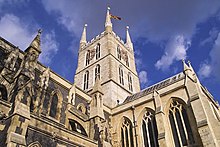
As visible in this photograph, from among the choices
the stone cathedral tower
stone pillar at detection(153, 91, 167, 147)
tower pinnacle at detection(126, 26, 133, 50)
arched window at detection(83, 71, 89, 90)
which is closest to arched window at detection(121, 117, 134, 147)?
stone pillar at detection(153, 91, 167, 147)

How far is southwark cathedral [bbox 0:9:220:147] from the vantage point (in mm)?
10570

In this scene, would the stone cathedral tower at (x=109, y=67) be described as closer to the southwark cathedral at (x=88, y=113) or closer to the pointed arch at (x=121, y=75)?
the pointed arch at (x=121, y=75)

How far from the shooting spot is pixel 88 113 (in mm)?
20578

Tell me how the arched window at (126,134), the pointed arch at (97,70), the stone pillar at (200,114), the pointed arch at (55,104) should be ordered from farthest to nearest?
1. the pointed arch at (97,70)
2. the arched window at (126,134)
3. the pointed arch at (55,104)
4. the stone pillar at (200,114)

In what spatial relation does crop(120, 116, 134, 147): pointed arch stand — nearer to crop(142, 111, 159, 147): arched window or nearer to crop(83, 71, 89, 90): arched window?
crop(142, 111, 159, 147): arched window

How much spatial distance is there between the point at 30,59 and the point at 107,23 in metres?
26.7

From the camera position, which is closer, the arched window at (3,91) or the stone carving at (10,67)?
the arched window at (3,91)

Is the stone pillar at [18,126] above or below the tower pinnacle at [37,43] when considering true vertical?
below

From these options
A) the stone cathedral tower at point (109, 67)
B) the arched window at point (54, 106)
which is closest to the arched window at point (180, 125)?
the stone cathedral tower at point (109, 67)

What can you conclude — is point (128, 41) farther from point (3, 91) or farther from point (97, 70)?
point (3, 91)

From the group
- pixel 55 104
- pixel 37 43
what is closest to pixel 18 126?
pixel 37 43

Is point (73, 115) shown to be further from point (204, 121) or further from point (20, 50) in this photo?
point (204, 121)

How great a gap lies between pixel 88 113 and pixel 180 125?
9.20 meters

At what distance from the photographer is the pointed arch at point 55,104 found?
57.8ft
